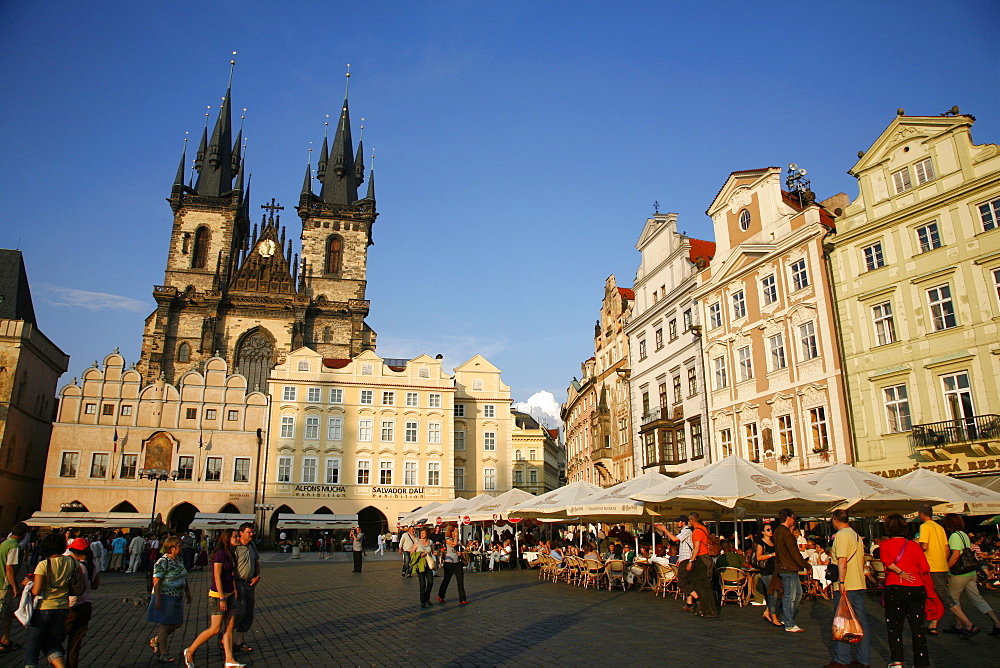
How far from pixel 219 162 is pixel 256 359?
22.1m

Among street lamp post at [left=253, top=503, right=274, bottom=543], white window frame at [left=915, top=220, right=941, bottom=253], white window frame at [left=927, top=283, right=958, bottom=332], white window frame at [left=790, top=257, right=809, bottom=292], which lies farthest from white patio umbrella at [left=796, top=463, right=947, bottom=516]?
street lamp post at [left=253, top=503, right=274, bottom=543]

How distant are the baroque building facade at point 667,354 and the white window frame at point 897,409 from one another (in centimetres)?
867

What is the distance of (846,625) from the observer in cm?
744

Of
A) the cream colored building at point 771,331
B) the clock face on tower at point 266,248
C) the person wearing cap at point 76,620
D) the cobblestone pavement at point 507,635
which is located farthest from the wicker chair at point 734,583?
the clock face on tower at point 266,248

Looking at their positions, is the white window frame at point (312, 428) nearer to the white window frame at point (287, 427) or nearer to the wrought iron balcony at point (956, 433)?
the white window frame at point (287, 427)

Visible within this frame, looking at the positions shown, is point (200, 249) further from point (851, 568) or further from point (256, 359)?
point (851, 568)

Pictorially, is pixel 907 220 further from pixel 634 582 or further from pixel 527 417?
pixel 527 417

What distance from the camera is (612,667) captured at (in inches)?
308

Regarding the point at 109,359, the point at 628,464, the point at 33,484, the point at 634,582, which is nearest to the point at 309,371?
the point at 109,359

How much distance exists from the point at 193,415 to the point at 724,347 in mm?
32994

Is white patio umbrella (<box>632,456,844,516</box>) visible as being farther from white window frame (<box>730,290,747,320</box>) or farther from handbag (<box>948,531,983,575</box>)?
white window frame (<box>730,290,747,320</box>)

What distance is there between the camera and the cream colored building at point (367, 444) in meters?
46.4

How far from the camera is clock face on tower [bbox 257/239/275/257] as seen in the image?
221 ft

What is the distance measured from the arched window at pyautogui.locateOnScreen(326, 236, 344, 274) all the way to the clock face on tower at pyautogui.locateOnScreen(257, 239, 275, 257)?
202 inches
